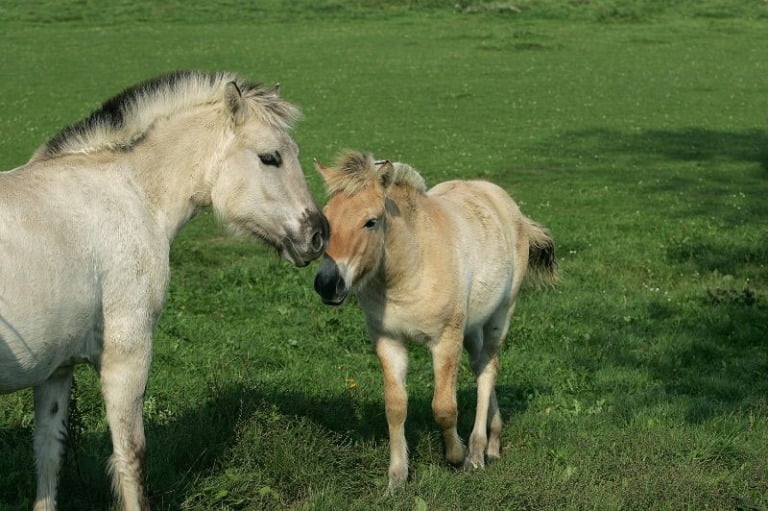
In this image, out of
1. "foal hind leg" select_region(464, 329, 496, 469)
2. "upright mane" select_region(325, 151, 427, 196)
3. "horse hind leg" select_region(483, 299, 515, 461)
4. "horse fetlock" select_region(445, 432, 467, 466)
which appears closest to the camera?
"upright mane" select_region(325, 151, 427, 196)

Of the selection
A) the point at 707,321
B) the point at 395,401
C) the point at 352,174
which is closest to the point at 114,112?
the point at 352,174

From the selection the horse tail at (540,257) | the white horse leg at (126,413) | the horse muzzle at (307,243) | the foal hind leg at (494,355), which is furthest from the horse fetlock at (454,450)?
the white horse leg at (126,413)

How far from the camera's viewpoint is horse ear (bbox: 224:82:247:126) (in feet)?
17.5

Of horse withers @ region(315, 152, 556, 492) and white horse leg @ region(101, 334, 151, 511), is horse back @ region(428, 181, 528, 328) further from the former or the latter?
white horse leg @ region(101, 334, 151, 511)

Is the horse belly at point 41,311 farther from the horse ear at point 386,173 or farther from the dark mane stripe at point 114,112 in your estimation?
the horse ear at point 386,173

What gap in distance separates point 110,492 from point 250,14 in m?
33.6

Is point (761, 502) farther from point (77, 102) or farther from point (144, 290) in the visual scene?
point (77, 102)

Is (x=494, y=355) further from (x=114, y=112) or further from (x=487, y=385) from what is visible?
(x=114, y=112)

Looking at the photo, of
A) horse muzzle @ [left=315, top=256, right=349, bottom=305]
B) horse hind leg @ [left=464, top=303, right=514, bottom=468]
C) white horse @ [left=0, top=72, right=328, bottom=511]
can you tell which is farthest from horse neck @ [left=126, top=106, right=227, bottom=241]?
horse hind leg @ [left=464, top=303, right=514, bottom=468]

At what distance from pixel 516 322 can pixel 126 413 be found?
17.3ft

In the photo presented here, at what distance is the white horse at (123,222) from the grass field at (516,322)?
0.74 meters

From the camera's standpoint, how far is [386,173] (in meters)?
6.46

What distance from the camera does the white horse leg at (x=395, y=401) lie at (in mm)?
6406

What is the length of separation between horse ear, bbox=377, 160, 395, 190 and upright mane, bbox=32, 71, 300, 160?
2.91 ft
